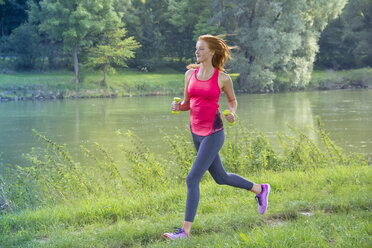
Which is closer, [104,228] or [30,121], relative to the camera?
[104,228]

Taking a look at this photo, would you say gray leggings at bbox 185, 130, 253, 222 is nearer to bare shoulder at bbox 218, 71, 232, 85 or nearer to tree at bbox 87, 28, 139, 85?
bare shoulder at bbox 218, 71, 232, 85

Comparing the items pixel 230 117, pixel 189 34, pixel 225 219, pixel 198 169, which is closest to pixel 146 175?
pixel 225 219

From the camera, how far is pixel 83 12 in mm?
41000

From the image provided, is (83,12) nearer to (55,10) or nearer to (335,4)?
(55,10)

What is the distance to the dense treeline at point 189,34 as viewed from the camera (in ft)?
130

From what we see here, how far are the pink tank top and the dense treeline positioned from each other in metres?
32.2

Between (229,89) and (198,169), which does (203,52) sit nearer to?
(229,89)

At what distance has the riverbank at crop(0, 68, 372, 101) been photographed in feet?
127

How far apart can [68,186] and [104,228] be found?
102 inches

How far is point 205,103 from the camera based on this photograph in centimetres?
462

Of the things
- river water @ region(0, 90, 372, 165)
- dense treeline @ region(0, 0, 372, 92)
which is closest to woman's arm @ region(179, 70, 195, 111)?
Answer: river water @ region(0, 90, 372, 165)

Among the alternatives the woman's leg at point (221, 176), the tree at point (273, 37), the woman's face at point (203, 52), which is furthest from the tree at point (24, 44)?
the woman's leg at point (221, 176)

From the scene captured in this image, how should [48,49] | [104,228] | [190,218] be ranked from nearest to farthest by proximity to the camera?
[190,218] < [104,228] < [48,49]

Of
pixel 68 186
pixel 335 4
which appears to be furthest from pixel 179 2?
pixel 68 186
